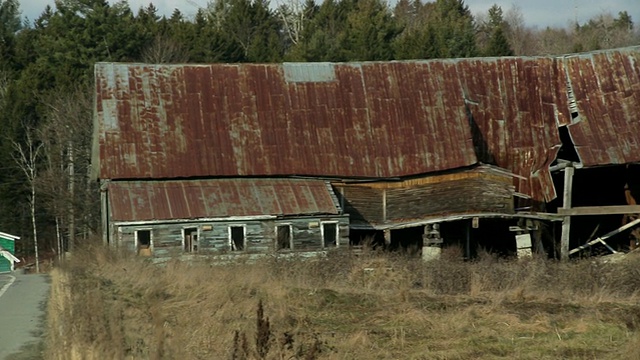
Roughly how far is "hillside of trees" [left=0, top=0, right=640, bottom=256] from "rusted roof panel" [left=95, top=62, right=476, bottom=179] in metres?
15.1

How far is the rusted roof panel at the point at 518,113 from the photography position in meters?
35.3

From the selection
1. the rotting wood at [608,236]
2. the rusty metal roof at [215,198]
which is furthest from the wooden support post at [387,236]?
the rotting wood at [608,236]

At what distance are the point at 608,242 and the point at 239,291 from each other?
21.8m

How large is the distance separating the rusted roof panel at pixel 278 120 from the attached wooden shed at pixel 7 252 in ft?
78.1

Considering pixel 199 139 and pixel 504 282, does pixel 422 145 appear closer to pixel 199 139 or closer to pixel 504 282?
pixel 199 139

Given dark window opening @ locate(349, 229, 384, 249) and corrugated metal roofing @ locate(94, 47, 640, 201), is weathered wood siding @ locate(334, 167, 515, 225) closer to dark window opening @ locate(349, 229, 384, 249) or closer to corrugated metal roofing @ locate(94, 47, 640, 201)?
dark window opening @ locate(349, 229, 384, 249)

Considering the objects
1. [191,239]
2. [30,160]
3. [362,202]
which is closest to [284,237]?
[191,239]

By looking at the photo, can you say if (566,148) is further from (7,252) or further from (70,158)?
(7,252)

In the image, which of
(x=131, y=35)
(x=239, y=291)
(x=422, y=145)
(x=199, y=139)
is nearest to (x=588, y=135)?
(x=422, y=145)

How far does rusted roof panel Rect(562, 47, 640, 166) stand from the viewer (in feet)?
113

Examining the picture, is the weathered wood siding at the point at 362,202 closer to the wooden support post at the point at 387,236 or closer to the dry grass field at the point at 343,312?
the wooden support post at the point at 387,236

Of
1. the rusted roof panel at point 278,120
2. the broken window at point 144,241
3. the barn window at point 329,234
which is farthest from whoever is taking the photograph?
the rusted roof panel at point 278,120

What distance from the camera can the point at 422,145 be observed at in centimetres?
3447

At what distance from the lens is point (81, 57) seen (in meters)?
56.9
